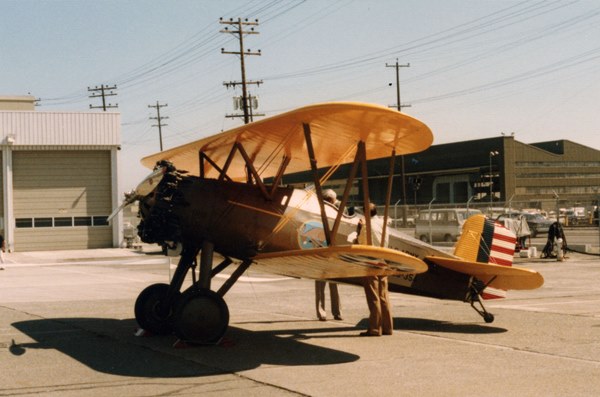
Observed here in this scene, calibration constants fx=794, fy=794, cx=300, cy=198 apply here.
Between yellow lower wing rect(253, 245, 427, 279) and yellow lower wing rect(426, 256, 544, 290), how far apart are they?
5.69ft

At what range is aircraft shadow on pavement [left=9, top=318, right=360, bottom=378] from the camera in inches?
330

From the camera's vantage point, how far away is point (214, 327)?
9633mm

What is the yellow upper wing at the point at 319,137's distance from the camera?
8.90 m

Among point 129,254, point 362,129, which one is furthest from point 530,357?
point 129,254

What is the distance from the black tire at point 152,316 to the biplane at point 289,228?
1 centimetres

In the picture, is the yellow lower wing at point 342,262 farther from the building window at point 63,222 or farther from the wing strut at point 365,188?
the building window at point 63,222

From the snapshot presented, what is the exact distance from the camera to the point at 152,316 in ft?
35.7

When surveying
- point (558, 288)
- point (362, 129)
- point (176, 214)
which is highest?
point (362, 129)

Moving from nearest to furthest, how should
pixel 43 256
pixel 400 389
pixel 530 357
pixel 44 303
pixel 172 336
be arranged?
pixel 400 389 → pixel 530 357 → pixel 172 336 → pixel 44 303 → pixel 43 256

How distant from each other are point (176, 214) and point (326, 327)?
10.8 feet

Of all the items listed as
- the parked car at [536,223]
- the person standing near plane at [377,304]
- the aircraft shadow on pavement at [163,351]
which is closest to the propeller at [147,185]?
the aircraft shadow on pavement at [163,351]

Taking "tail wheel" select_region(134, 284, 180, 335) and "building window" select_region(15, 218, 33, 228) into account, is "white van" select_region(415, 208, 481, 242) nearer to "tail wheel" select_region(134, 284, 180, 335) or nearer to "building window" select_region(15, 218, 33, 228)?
"building window" select_region(15, 218, 33, 228)

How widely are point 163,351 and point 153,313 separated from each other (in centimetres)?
147

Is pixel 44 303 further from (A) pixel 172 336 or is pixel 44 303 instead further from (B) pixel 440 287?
(B) pixel 440 287
